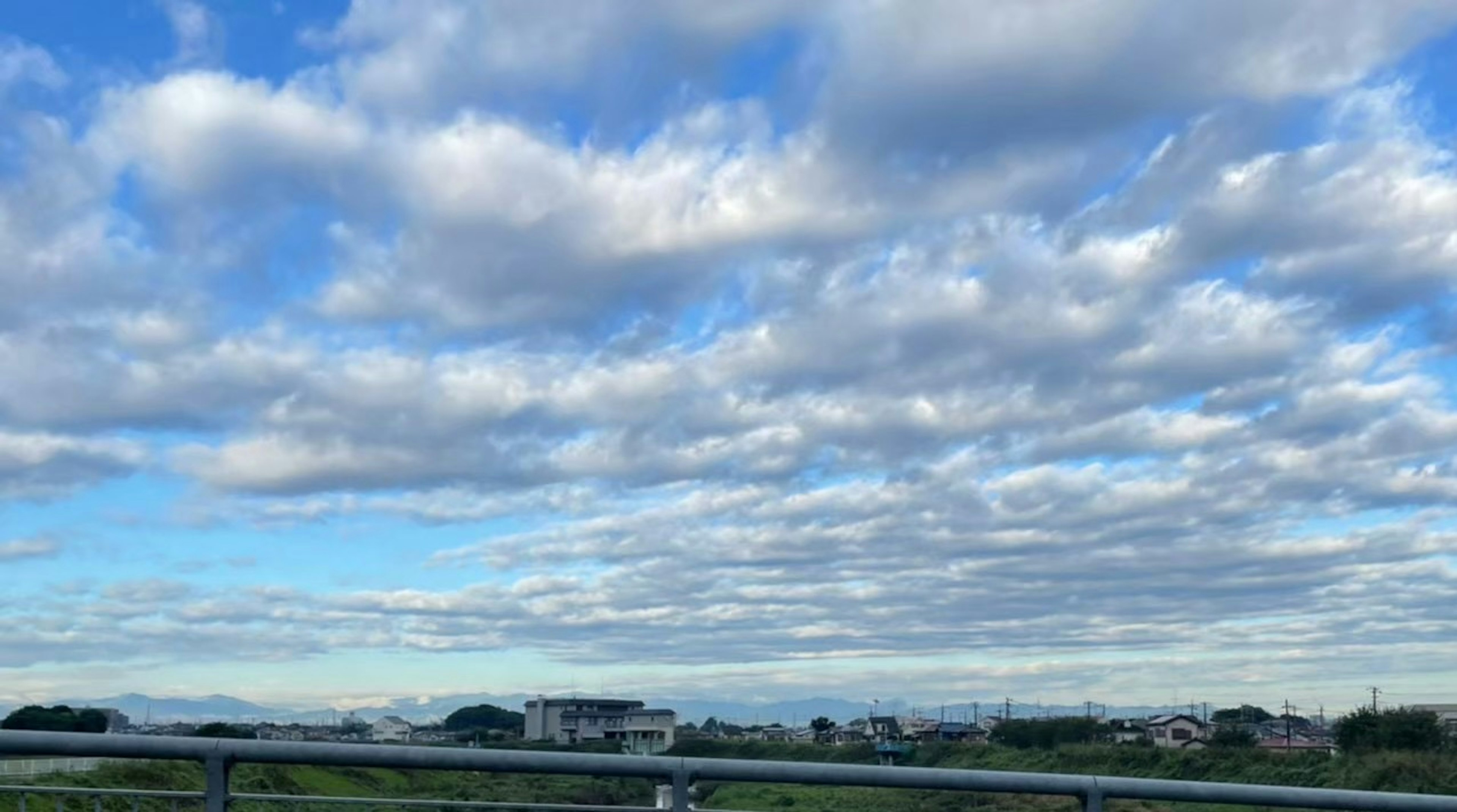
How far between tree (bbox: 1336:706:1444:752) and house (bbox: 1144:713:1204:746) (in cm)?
188

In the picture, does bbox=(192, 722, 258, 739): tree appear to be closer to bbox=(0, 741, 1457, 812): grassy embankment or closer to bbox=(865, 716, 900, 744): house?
bbox=(0, 741, 1457, 812): grassy embankment

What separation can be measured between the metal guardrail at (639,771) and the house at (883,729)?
442 inches

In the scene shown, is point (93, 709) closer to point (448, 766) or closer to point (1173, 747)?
point (448, 766)

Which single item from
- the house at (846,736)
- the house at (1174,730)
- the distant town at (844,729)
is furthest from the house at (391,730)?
the house at (1174,730)

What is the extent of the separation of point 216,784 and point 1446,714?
22913mm

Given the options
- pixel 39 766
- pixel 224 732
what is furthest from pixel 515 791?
pixel 224 732

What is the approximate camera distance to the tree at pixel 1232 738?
59.4ft

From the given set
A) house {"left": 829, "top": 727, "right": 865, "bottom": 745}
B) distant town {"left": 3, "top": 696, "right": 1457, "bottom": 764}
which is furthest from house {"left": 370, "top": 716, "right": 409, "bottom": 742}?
house {"left": 829, "top": 727, "right": 865, "bottom": 745}

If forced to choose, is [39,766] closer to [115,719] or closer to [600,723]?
[115,719]

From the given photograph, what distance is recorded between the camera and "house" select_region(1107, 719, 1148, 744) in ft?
66.6

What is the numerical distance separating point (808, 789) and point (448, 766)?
6.04 ft

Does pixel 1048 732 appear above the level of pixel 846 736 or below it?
above

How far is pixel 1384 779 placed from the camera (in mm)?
14148

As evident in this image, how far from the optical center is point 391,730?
1488 centimetres
